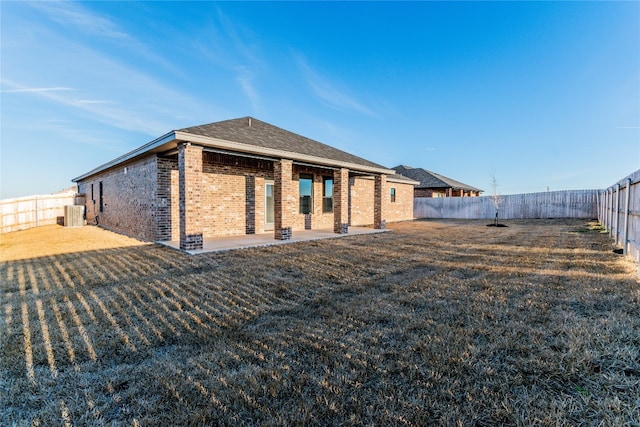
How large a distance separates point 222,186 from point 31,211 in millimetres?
12571

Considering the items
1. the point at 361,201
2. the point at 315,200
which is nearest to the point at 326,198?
the point at 315,200

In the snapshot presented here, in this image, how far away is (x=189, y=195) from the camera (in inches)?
296

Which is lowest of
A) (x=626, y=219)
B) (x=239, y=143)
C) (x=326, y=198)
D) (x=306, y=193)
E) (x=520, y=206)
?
(x=626, y=219)

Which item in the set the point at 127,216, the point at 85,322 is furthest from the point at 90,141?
the point at 85,322

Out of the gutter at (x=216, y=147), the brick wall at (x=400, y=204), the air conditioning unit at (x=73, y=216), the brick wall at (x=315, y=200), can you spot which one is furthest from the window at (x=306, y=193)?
the air conditioning unit at (x=73, y=216)

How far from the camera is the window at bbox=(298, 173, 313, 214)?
498 inches

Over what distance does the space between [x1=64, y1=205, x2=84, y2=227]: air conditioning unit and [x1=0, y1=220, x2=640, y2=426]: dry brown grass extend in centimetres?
1186

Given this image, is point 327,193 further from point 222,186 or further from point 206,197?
point 206,197

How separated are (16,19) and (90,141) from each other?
10.5 m

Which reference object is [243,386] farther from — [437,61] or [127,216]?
[437,61]

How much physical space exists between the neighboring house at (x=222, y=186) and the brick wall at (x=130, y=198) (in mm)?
35

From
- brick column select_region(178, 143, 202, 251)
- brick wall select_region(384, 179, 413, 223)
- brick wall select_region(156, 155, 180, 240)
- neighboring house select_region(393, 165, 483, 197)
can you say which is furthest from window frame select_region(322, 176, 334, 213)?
neighboring house select_region(393, 165, 483, 197)

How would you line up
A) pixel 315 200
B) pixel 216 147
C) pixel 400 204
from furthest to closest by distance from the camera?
pixel 400 204
pixel 315 200
pixel 216 147

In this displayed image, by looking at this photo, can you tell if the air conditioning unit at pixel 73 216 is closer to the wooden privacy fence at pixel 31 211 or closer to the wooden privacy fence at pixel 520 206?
the wooden privacy fence at pixel 31 211
